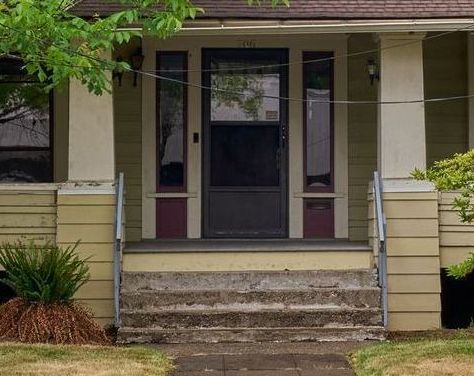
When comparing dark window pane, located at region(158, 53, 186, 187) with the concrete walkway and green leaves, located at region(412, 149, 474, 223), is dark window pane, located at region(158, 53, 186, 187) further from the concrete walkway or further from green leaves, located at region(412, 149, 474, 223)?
green leaves, located at region(412, 149, 474, 223)

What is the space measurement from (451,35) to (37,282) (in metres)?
6.54

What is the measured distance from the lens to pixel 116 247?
31.0 ft

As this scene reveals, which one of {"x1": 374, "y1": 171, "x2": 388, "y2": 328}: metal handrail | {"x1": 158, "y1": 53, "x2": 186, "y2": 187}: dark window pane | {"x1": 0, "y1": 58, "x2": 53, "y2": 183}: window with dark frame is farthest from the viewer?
{"x1": 158, "y1": 53, "x2": 186, "y2": 187}: dark window pane

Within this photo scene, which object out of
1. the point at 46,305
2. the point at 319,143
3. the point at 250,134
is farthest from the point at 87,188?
the point at 319,143

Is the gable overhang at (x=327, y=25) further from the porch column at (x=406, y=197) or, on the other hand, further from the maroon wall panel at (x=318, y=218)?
the maroon wall panel at (x=318, y=218)

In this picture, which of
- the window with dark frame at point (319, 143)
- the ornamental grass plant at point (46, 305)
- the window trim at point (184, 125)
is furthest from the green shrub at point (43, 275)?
the window with dark frame at point (319, 143)

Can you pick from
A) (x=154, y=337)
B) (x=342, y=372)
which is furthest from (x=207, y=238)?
(x=342, y=372)

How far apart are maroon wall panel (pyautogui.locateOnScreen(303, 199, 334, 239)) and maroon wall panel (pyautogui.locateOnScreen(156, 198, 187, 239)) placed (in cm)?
168

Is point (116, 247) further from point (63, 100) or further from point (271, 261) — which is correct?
point (63, 100)

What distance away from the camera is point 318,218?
1159cm

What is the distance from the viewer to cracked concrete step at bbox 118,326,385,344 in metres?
8.99

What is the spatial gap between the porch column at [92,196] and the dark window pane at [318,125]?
3026mm

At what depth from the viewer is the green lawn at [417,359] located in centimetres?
723

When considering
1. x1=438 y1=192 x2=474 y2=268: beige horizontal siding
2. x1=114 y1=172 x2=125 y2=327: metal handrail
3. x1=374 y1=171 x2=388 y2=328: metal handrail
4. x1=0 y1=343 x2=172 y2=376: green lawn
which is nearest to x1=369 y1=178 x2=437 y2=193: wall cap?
A: x1=374 y1=171 x2=388 y2=328: metal handrail
